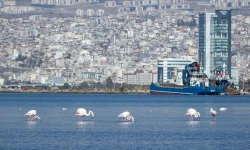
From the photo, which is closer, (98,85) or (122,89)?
(122,89)

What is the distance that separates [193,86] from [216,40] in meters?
51.4

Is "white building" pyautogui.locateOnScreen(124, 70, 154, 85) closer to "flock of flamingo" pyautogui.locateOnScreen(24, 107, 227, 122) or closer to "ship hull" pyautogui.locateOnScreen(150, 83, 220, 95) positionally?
"ship hull" pyautogui.locateOnScreen(150, 83, 220, 95)

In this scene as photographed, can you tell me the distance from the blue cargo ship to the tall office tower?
39.0 metres

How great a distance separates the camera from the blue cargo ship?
131500mm

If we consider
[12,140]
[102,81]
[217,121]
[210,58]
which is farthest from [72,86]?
[12,140]

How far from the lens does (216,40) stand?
181875 millimetres

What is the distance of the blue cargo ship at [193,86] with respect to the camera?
431 ft

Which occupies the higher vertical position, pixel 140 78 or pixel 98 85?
pixel 140 78

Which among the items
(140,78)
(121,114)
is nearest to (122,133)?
(121,114)

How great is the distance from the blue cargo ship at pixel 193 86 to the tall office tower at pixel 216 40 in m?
39.0

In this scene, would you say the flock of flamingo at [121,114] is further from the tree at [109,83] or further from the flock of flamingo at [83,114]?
the tree at [109,83]

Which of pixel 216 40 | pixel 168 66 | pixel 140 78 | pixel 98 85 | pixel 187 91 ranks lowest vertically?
pixel 187 91

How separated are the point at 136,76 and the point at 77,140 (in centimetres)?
14910

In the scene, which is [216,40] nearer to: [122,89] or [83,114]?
[122,89]
